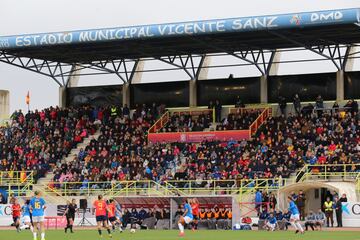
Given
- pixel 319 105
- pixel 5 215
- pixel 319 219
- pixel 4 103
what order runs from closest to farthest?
pixel 319 219 < pixel 5 215 < pixel 319 105 < pixel 4 103

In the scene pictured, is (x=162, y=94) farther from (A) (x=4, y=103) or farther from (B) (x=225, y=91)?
(A) (x=4, y=103)

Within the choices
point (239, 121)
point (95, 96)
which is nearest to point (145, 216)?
point (239, 121)

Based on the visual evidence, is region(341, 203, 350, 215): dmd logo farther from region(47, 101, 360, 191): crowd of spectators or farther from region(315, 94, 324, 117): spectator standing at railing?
region(315, 94, 324, 117): spectator standing at railing

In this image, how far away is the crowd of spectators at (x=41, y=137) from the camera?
208 ft

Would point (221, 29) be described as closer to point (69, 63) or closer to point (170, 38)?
point (170, 38)

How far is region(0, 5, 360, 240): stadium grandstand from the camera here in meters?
51.2

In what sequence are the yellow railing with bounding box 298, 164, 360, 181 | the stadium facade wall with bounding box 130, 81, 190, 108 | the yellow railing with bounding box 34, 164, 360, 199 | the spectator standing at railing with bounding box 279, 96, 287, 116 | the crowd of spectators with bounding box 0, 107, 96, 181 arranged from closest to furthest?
the yellow railing with bounding box 298, 164, 360, 181 → the yellow railing with bounding box 34, 164, 360, 199 → the spectator standing at railing with bounding box 279, 96, 287, 116 → the crowd of spectators with bounding box 0, 107, 96, 181 → the stadium facade wall with bounding box 130, 81, 190, 108

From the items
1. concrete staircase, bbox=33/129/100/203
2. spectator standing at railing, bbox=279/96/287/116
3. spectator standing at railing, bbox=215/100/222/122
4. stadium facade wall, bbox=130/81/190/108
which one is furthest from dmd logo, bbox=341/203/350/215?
stadium facade wall, bbox=130/81/190/108

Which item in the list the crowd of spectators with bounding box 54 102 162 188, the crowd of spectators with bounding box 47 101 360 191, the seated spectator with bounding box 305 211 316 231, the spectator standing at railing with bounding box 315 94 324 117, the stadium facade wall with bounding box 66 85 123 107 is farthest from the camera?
the stadium facade wall with bounding box 66 85 123 107

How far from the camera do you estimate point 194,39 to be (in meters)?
58.7

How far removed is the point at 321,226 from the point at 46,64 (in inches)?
1099

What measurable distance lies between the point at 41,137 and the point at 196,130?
1132cm

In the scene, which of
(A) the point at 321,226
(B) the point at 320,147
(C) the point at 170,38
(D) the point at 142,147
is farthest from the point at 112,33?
(A) the point at 321,226

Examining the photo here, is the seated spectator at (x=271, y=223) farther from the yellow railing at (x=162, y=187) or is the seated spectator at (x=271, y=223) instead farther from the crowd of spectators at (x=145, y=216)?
the crowd of spectators at (x=145, y=216)
